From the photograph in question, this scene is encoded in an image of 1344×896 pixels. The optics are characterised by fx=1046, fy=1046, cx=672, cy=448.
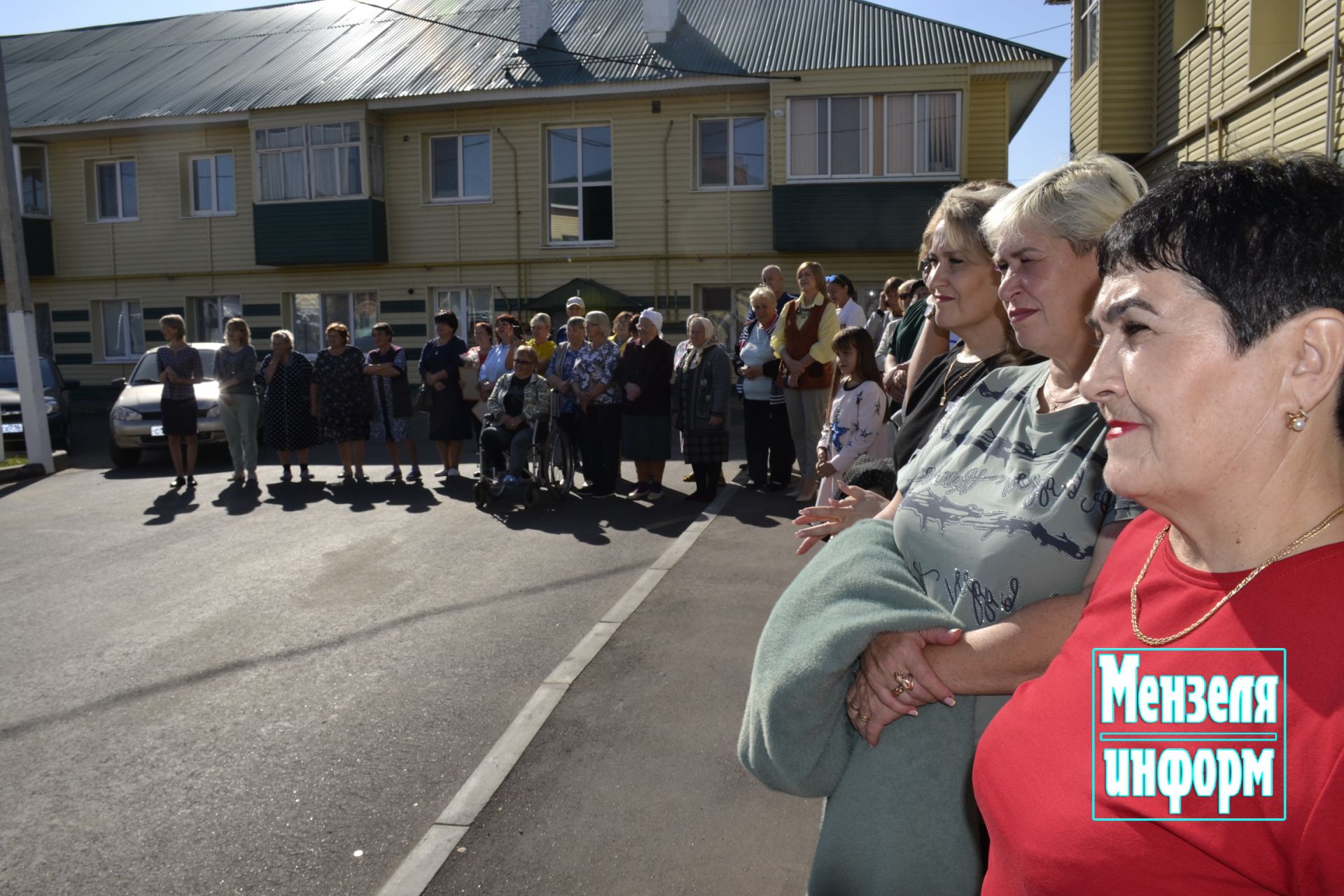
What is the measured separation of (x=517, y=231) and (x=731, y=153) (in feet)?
16.2

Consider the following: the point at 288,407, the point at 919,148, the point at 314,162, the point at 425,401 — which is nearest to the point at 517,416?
the point at 425,401

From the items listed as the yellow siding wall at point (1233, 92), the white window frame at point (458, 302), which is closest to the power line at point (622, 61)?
the white window frame at point (458, 302)

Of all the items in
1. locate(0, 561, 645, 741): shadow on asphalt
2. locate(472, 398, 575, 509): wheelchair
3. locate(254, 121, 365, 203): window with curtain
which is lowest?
locate(0, 561, 645, 741): shadow on asphalt

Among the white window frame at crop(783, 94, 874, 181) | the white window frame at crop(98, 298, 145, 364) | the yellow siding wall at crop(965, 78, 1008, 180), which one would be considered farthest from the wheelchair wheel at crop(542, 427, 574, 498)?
the white window frame at crop(98, 298, 145, 364)

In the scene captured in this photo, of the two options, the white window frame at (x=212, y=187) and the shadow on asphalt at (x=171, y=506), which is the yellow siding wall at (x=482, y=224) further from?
the shadow on asphalt at (x=171, y=506)

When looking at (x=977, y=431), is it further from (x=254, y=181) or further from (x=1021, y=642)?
(x=254, y=181)

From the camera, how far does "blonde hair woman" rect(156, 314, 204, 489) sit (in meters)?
12.6

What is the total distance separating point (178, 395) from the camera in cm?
1270

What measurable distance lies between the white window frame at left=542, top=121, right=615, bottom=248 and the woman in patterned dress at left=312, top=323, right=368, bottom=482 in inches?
405

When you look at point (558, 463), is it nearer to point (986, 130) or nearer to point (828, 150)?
point (828, 150)

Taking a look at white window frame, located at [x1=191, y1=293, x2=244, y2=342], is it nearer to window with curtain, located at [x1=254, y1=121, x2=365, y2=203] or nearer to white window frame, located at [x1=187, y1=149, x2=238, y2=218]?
white window frame, located at [x1=187, y1=149, x2=238, y2=218]

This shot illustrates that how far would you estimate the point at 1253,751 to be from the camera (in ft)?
4.15

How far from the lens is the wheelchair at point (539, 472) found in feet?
35.5

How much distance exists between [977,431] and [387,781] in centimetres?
318
